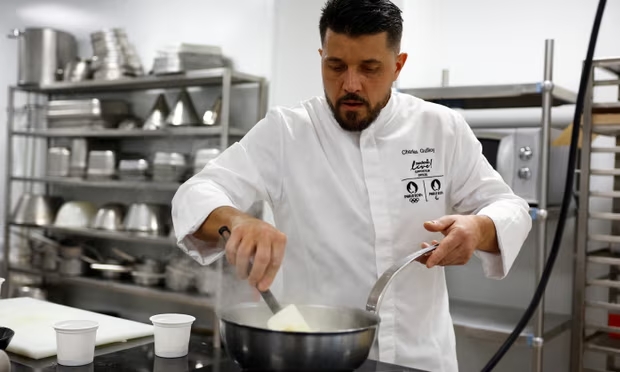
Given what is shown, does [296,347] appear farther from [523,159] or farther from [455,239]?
[523,159]

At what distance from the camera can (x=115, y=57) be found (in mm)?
4719

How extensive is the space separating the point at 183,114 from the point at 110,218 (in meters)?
1.02

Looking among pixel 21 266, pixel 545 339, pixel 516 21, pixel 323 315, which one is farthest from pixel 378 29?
pixel 21 266

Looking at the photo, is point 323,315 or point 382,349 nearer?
point 323,315

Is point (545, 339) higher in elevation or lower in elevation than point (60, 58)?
lower

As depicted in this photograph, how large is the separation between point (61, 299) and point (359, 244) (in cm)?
456

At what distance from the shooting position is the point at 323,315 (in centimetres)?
109

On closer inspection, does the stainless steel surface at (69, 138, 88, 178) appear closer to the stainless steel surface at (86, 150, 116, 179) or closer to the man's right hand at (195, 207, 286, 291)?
the stainless steel surface at (86, 150, 116, 179)

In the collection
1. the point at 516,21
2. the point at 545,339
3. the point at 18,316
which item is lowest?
the point at 545,339

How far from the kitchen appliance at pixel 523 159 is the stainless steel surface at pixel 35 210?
373 centimetres

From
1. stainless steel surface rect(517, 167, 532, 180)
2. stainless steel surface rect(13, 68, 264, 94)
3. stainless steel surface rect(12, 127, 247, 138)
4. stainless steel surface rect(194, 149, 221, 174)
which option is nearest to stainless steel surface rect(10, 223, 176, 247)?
stainless steel surface rect(194, 149, 221, 174)

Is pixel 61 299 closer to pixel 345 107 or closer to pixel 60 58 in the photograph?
pixel 60 58

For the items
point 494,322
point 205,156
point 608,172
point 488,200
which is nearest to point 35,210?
point 205,156

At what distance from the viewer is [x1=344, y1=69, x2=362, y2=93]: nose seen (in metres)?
1.57
